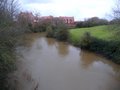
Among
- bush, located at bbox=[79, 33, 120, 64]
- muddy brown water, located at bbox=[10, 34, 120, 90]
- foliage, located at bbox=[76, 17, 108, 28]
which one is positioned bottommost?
muddy brown water, located at bbox=[10, 34, 120, 90]

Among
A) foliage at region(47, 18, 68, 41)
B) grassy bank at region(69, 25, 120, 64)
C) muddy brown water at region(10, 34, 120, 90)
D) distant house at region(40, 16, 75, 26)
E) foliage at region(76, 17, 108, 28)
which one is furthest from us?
distant house at region(40, 16, 75, 26)

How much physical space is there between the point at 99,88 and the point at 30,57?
9.41m

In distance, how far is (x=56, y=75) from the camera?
1500 centimetres

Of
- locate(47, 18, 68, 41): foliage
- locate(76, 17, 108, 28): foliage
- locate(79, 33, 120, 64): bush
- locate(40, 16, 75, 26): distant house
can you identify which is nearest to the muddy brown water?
locate(79, 33, 120, 64): bush

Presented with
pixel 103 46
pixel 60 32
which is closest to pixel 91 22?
pixel 60 32

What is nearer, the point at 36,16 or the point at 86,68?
the point at 86,68

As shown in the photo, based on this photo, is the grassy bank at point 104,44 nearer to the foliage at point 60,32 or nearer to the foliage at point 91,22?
the foliage at point 60,32

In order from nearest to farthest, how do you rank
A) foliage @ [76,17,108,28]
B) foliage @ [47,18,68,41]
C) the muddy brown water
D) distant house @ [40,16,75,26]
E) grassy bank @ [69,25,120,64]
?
the muddy brown water
grassy bank @ [69,25,120,64]
foliage @ [47,18,68,41]
foliage @ [76,17,108,28]
distant house @ [40,16,75,26]

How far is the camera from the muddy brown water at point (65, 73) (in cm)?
1295

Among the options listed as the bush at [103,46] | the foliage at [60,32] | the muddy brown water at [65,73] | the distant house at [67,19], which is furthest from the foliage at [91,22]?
the muddy brown water at [65,73]

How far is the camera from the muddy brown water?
12.9 meters

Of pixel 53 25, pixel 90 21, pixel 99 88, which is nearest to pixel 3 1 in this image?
pixel 99 88

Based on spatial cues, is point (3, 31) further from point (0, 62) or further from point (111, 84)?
point (111, 84)

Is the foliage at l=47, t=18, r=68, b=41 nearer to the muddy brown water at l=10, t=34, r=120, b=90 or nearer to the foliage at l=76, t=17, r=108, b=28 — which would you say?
the foliage at l=76, t=17, r=108, b=28
